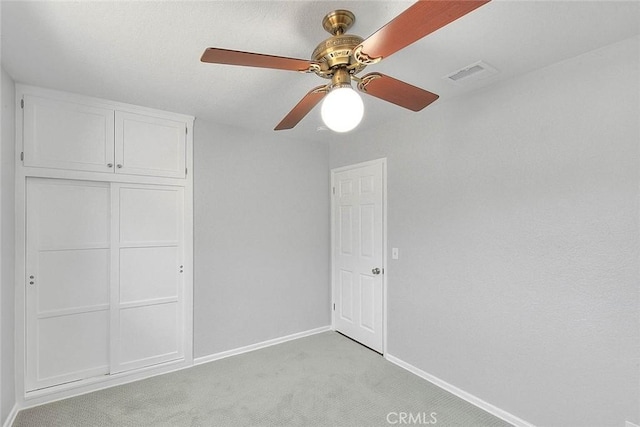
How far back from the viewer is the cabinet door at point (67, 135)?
2252 millimetres

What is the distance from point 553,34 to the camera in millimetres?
1604

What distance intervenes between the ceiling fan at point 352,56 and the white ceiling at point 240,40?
228 millimetres

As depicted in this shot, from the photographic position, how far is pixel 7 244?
2049 millimetres

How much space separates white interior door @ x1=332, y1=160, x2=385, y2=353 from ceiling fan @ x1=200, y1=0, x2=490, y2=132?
168 cm

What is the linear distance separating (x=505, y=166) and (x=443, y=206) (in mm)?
554

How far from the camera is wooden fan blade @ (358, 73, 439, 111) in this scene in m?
1.44

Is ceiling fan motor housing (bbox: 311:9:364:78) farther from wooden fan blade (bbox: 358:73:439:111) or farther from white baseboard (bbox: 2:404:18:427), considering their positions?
white baseboard (bbox: 2:404:18:427)

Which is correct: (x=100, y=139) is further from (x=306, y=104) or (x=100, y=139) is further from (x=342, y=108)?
(x=342, y=108)

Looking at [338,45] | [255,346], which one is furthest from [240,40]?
[255,346]

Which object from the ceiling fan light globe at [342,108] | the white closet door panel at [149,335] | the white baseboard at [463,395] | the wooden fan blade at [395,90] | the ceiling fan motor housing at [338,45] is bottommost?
the white baseboard at [463,395]

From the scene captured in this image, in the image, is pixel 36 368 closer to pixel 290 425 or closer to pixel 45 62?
pixel 290 425

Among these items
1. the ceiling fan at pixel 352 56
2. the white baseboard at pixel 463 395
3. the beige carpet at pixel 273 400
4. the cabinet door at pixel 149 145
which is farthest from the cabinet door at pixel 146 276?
the white baseboard at pixel 463 395

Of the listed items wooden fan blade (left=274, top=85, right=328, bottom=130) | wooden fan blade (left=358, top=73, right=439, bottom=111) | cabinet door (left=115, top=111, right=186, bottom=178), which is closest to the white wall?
wooden fan blade (left=358, top=73, right=439, bottom=111)

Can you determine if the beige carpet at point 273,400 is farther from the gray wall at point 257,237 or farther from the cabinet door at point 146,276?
the gray wall at point 257,237
